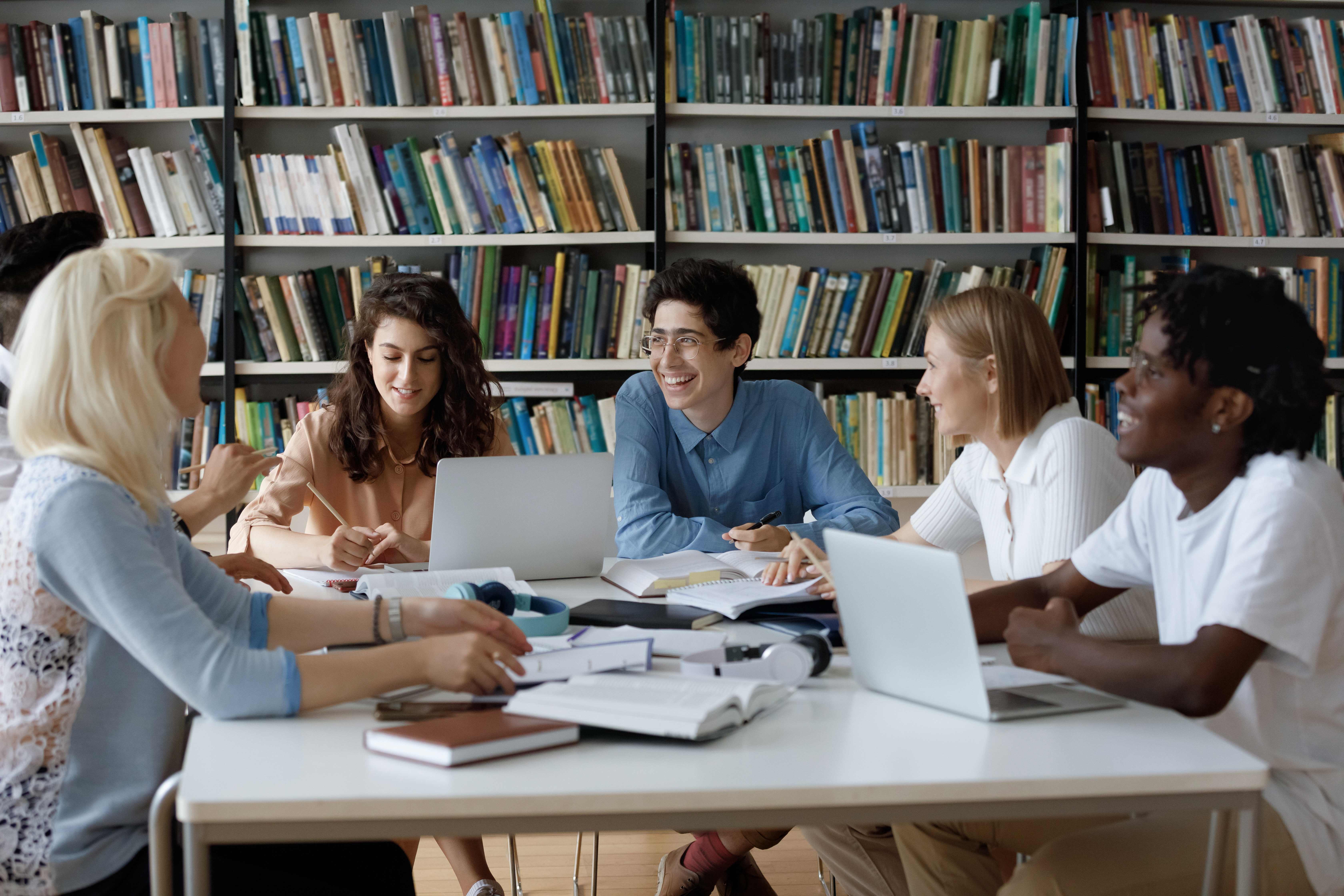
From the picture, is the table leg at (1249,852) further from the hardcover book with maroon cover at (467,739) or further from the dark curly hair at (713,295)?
the dark curly hair at (713,295)

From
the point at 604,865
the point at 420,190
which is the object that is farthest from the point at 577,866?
the point at 420,190

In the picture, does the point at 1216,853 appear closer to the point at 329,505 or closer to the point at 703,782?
the point at 703,782

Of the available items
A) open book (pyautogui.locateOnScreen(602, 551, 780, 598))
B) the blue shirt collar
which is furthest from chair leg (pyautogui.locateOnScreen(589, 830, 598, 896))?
the blue shirt collar

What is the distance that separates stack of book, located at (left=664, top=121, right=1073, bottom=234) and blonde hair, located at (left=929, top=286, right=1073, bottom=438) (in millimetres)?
1494

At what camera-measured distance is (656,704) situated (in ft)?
3.57

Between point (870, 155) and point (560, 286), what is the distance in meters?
1.01

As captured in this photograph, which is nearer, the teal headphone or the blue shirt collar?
the teal headphone

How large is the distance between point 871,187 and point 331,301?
1.65m

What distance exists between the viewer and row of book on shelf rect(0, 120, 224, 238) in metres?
3.19

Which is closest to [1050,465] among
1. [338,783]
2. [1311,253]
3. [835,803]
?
[835,803]

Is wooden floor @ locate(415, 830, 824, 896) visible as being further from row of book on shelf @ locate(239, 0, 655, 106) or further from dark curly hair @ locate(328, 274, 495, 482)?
row of book on shelf @ locate(239, 0, 655, 106)

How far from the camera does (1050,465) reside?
1772mm

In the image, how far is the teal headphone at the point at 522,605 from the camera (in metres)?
1.48

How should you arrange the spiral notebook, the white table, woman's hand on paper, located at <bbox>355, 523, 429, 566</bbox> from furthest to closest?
woman's hand on paper, located at <bbox>355, 523, 429, 566</bbox>
the spiral notebook
the white table
